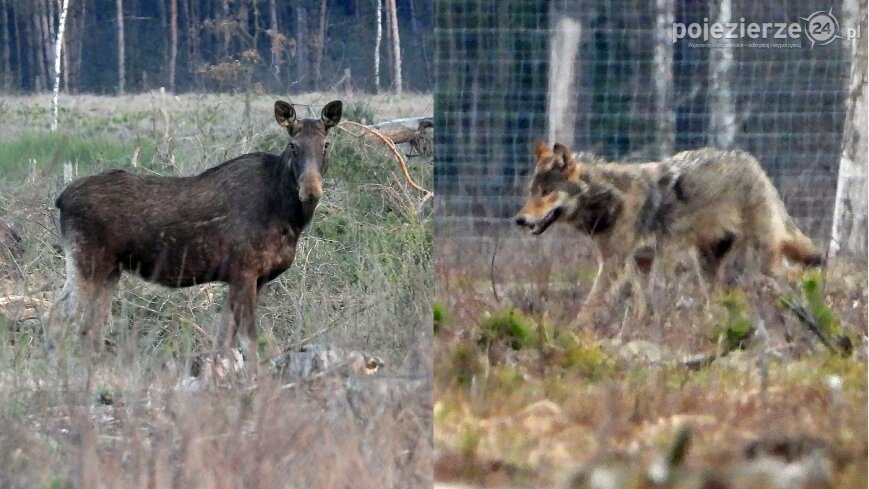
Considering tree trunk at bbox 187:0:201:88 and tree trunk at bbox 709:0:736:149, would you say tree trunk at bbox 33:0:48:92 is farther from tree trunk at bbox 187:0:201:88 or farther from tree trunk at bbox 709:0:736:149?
tree trunk at bbox 709:0:736:149

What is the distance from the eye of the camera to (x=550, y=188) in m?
4.57

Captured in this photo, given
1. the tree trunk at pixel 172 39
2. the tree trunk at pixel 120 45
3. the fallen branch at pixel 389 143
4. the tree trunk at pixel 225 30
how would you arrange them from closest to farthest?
the tree trunk at pixel 120 45, the tree trunk at pixel 172 39, the tree trunk at pixel 225 30, the fallen branch at pixel 389 143

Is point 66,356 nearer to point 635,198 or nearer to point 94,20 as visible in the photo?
point 94,20

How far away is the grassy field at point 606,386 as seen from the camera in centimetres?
454

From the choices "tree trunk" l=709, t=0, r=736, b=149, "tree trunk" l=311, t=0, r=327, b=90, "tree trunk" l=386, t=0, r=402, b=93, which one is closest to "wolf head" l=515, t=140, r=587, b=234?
"tree trunk" l=709, t=0, r=736, b=149

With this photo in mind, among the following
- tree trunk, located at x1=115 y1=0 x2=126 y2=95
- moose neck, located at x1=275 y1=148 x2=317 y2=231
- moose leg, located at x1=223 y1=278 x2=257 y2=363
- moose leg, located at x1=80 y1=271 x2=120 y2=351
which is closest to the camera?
moose leg, located at x1=80 y1=271 x2=120 y2=351

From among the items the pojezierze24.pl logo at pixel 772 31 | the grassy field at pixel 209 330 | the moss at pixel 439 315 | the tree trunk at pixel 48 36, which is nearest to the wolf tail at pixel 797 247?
the pojezierze24.pl logo at pixel 772 31

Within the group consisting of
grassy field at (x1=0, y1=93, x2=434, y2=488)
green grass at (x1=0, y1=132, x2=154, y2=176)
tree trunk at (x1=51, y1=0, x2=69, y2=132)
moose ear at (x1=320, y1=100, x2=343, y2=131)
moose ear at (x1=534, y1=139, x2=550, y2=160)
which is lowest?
grassy field at (x1=0, y1=93, x2=434, y2=488)

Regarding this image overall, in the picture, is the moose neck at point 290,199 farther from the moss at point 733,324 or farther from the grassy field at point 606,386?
the moss at point 733,324

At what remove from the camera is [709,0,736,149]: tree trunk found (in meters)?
4.57

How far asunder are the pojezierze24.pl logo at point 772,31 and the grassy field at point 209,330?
1.61 metres

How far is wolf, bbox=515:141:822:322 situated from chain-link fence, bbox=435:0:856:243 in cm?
5

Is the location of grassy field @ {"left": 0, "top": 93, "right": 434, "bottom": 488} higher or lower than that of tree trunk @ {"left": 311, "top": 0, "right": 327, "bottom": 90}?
lower

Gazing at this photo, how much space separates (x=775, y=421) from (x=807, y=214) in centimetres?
71
